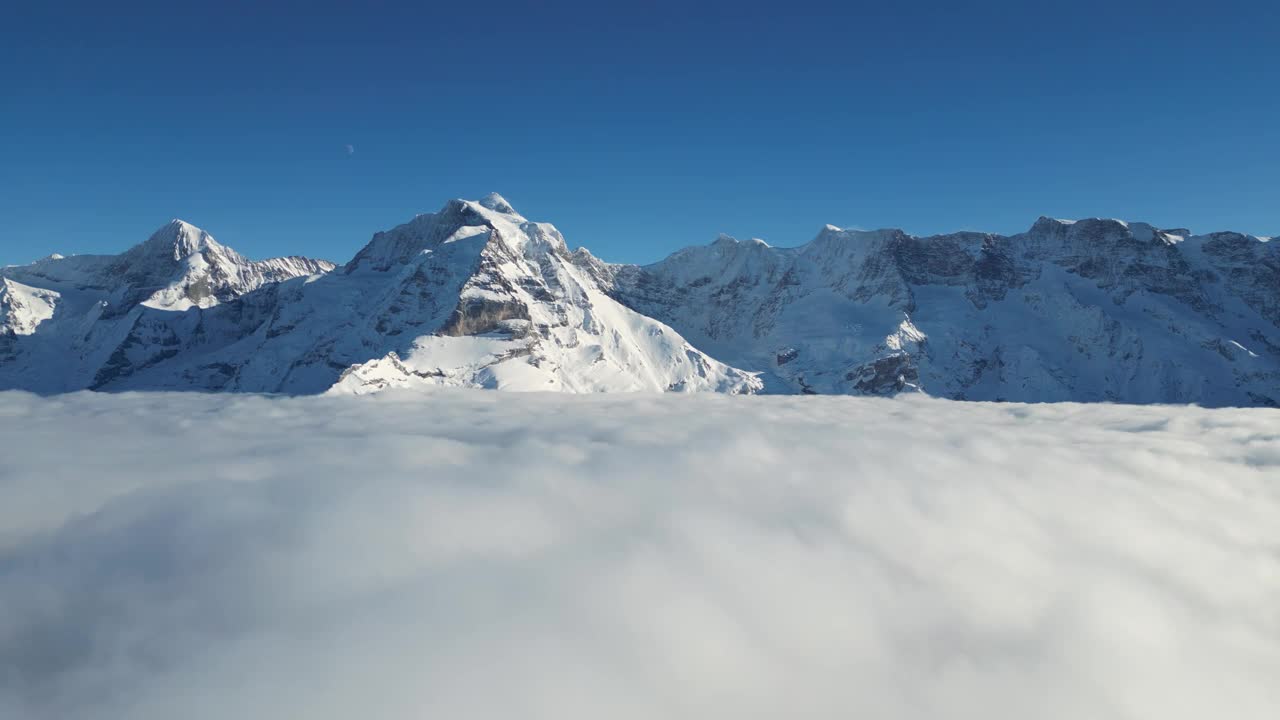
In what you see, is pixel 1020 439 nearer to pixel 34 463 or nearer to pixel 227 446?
pixel 227 446

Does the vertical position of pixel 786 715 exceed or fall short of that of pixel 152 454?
it falls short

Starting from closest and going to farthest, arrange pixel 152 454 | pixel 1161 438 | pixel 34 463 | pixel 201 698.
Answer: pixel 201 698 < pixel 34 463 < pixel 152 454 < pixel 1161 438

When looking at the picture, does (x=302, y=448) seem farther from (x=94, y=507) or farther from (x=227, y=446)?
(x=94, y=507)

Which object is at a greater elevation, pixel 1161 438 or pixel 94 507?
pixel 94 507

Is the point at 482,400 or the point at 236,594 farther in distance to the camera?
the point at 482,400

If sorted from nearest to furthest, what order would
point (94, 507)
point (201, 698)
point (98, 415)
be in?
point (201, 698), point (94, 507), point (98, 415)

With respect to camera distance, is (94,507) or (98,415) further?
(98,415)

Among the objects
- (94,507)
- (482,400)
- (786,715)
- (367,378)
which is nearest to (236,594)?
(94,507)

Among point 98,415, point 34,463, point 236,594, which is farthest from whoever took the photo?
point 98,415

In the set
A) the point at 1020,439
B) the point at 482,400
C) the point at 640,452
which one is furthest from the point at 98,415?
the point at 1020,439
